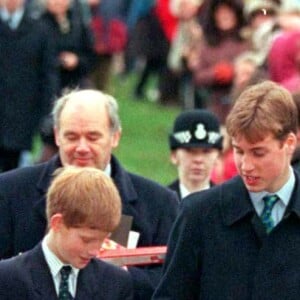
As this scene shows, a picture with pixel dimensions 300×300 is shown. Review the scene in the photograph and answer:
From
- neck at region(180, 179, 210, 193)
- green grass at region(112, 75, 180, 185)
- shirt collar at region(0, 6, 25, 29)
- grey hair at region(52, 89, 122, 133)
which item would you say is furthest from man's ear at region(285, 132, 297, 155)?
green grass at region(112, 75, 180, 185)

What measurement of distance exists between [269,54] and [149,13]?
11.0 meters

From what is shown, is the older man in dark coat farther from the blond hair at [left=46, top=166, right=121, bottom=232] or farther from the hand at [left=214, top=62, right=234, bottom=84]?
the blond hair at [left=46, top=166, right=121, bottom=232]

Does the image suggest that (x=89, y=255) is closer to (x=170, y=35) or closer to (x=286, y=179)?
(x=286, y=179)

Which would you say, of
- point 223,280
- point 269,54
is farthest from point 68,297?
point 269,54

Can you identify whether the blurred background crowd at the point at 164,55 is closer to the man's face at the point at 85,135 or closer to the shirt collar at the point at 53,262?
the man's face at the point at 85,135

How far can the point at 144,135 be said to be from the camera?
2222 centimetres

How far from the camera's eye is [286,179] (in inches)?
276

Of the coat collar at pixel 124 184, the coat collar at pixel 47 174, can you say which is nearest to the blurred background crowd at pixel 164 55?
the coat collar at pixel 124 184

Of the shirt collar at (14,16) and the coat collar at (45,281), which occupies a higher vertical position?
the shirt collar at (14,16)

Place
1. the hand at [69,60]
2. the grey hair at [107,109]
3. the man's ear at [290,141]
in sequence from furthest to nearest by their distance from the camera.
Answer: the hand at [69,60] < the grey hair at [107,109] < the man's ear at [290,141]

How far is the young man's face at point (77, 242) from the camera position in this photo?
271 inches

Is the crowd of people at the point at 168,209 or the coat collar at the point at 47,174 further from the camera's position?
the coat collar at the point at 47,174

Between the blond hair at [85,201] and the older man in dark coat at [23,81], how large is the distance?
8.65 m

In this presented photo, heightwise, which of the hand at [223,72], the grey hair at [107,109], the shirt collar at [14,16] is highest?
the shirt collar at [14,16]
